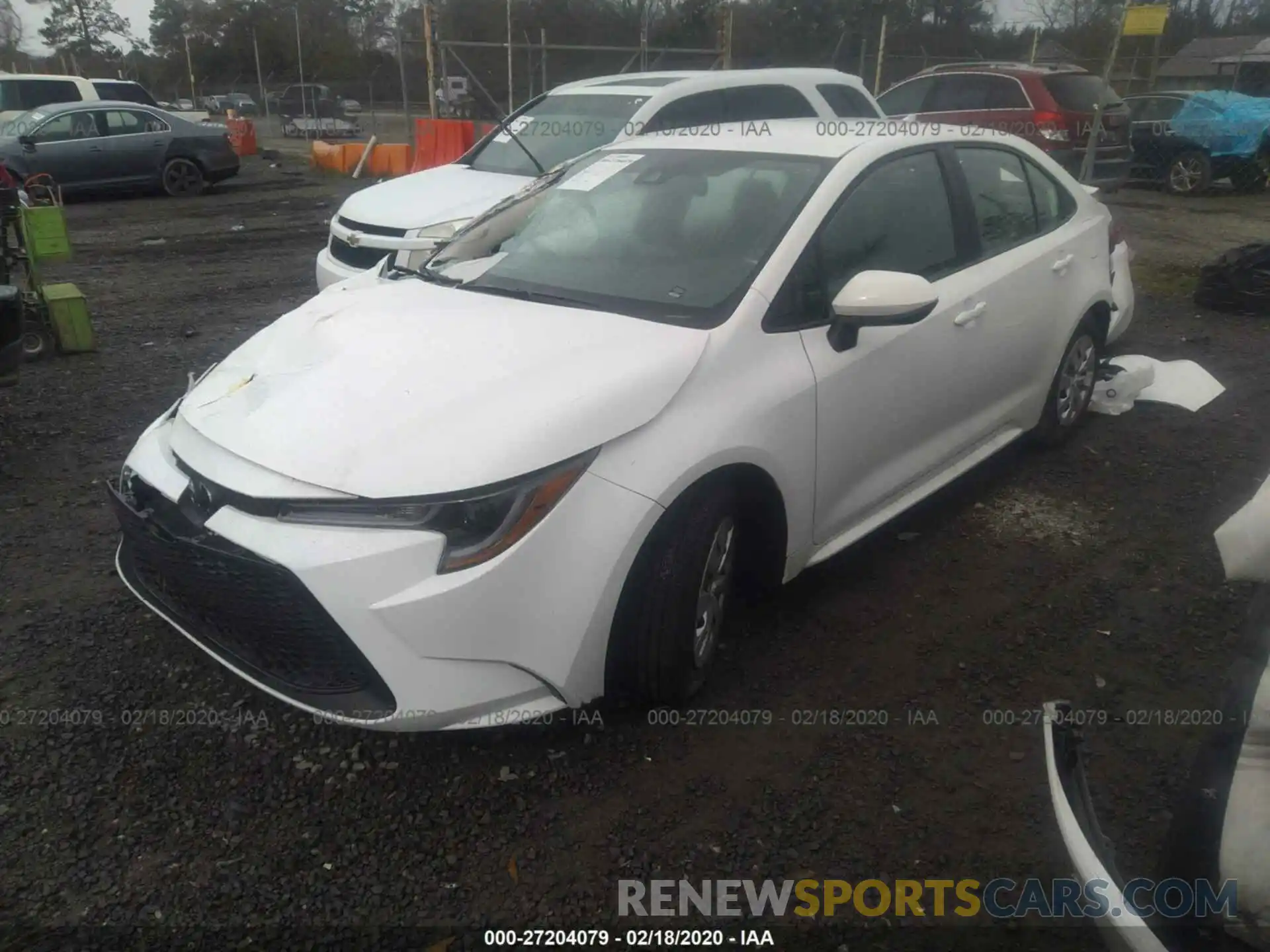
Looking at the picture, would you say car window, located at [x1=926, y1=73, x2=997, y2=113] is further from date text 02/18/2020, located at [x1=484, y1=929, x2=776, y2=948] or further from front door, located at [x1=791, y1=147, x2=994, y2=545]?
date text 02/18/2020, located at [x1=484, y1=929, x2=776, y2=948]

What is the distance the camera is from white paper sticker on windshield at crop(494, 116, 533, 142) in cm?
784

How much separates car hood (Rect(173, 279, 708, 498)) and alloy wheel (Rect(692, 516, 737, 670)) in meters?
0.47

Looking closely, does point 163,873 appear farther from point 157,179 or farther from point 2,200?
point 157,179

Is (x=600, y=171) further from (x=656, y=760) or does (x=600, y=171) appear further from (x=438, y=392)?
(x=656, y=760)

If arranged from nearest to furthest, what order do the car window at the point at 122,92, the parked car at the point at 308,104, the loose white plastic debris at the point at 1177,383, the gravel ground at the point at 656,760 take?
the gravel ground at the point at 656,760, the loose white plastic debris at the point at 1177,383, the car window at the point at 122,92, the parked car at the point at 308,104

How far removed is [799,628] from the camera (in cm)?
339

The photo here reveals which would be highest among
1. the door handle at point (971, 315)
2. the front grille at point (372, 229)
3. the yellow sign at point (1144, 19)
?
the yellow sign at point (1144, 19)

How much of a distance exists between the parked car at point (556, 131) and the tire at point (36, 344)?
1.77m

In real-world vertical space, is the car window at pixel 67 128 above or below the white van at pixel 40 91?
below

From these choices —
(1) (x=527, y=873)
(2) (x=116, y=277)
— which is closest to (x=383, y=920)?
(1) (x=527, y=873)

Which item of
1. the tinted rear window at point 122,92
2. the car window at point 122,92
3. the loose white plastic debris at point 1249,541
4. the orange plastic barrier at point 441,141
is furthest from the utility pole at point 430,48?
the loose white plastic debris at point 1249,541

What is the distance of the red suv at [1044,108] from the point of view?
12.3 meters

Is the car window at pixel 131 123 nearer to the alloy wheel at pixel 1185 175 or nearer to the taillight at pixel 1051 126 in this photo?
the taillight at pixel 1051 126

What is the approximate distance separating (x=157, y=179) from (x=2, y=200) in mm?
9137
